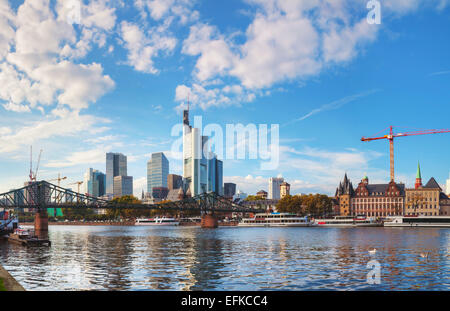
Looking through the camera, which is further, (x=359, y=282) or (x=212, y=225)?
(x=212, y=225)

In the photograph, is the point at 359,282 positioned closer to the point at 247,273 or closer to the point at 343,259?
the point at 247,273

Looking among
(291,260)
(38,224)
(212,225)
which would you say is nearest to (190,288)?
(291,260)

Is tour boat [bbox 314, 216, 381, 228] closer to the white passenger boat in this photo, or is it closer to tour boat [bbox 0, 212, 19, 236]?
the white passenger boat

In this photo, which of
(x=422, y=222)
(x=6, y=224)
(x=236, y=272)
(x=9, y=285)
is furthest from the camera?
(x=422, y=222)

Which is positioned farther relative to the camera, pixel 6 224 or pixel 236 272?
pixel 6 224

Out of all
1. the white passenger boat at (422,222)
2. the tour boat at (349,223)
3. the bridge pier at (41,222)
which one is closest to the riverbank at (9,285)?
the bridge pier at (41,222)

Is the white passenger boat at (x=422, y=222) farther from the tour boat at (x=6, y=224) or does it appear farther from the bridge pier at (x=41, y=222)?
the tour boat at (x=6, y=224)

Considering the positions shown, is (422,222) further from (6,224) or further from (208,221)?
(6,224)
